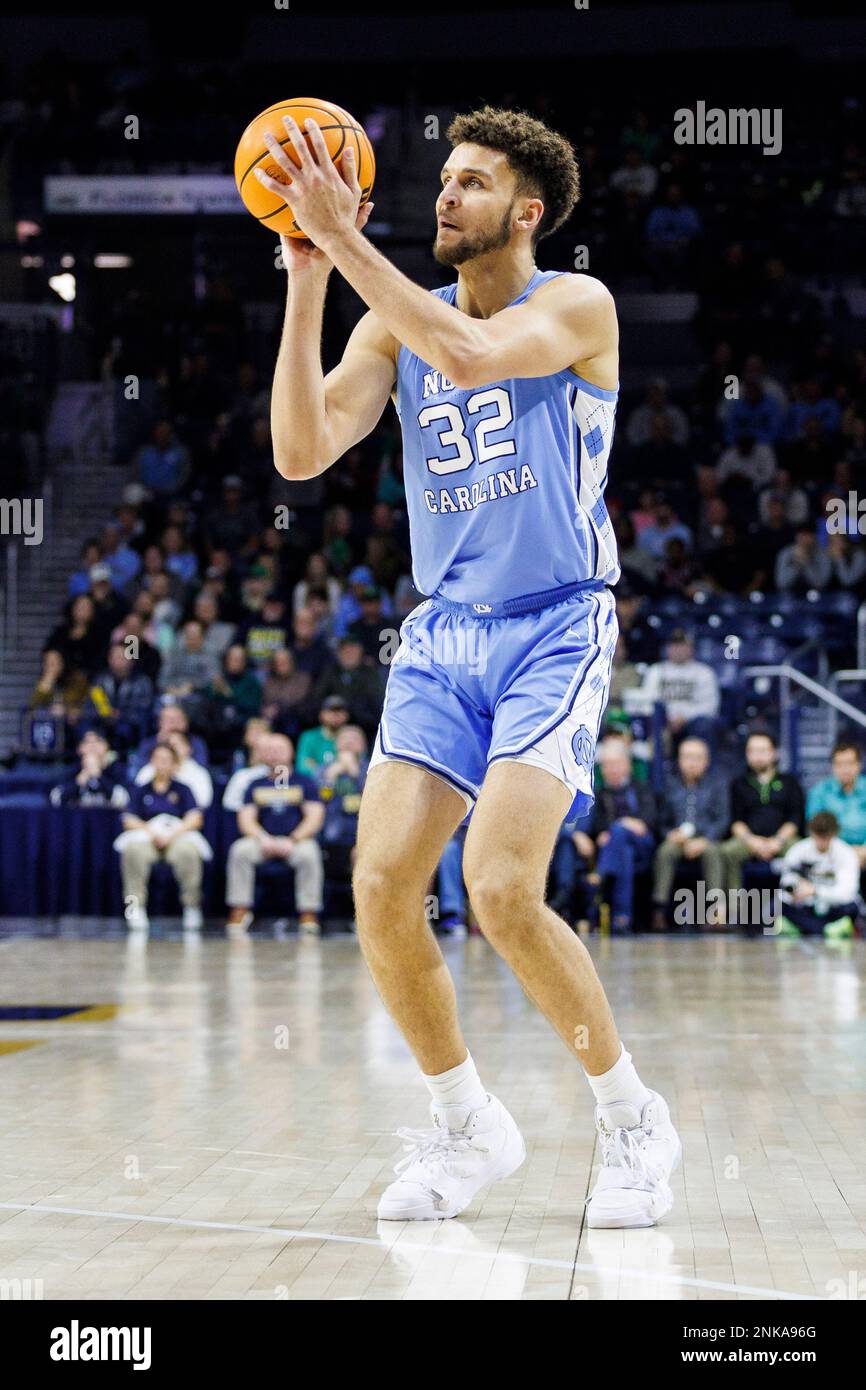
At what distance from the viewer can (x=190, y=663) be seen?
14469 millimetres

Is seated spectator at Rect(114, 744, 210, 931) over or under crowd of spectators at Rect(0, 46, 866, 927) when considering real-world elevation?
under

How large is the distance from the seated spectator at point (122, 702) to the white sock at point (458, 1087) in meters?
9.86

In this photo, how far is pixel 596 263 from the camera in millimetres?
18609

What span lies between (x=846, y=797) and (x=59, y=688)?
6443mm

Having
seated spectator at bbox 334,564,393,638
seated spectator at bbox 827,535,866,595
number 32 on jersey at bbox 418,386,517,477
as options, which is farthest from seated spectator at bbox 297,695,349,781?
number 32 on jersey at bbox 418,386,517,477

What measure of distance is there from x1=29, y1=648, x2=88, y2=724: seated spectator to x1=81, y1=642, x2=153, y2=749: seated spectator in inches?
10.4

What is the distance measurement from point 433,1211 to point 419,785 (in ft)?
3.05

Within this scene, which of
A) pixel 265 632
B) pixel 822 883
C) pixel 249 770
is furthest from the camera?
pixel 265 632

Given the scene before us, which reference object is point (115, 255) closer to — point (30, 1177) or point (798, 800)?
point (798, 800)

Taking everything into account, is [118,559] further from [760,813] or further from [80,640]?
[760,813]

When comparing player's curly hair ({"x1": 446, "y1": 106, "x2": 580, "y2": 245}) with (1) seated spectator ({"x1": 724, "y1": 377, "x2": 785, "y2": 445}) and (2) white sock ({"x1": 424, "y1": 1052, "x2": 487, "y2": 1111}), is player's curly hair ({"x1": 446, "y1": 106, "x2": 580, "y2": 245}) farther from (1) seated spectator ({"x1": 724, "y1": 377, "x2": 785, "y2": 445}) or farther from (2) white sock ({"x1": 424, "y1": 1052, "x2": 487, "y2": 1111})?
(1) seated spectator ({"x1": 724, "y1": 377, "x2": 785, "y2": 445})

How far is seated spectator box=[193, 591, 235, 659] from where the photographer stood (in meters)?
14.8

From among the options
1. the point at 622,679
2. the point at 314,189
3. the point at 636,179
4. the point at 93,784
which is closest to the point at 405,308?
the point at 314,189

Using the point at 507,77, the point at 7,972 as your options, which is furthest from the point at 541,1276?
the point at 507,77
